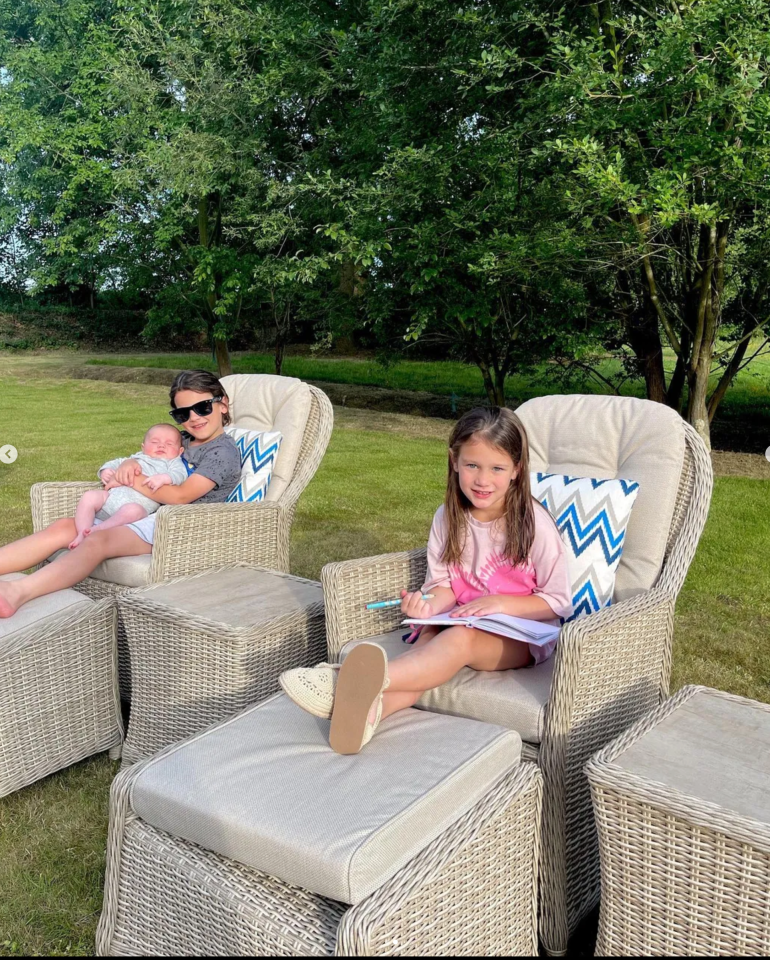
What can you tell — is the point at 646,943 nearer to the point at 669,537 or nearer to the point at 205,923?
the point at 205,923

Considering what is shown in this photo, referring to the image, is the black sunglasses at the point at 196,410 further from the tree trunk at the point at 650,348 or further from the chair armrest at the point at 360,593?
the tree trunk at the point at 650,348

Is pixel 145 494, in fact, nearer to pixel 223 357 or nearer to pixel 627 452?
pixel 627 452

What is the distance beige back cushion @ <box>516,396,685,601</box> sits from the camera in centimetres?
256

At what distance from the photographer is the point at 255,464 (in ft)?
11.5

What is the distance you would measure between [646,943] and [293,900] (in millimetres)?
713

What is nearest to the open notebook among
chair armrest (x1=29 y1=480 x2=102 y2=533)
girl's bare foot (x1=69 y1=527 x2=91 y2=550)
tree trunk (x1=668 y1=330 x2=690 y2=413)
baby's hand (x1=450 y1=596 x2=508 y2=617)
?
baby's hand (x1=450 y1=596 x2=508 y2=617)

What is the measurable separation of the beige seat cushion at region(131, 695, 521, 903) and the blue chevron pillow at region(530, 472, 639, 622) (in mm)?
774

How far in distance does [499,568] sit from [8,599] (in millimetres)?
1477

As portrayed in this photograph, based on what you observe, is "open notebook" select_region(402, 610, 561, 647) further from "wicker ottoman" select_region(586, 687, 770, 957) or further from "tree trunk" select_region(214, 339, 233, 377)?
"tree trunk" select_region(214, 339, 233, 377)

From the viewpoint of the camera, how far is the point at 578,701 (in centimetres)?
200

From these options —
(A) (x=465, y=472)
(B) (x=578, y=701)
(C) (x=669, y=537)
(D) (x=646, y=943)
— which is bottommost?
(D) (x=646, y=943)

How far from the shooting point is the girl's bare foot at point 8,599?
2.62m

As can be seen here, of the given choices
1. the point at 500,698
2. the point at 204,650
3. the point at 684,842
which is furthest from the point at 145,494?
the point at 684,842

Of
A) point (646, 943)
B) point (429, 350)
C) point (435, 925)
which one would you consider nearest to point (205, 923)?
point (435, 925)
